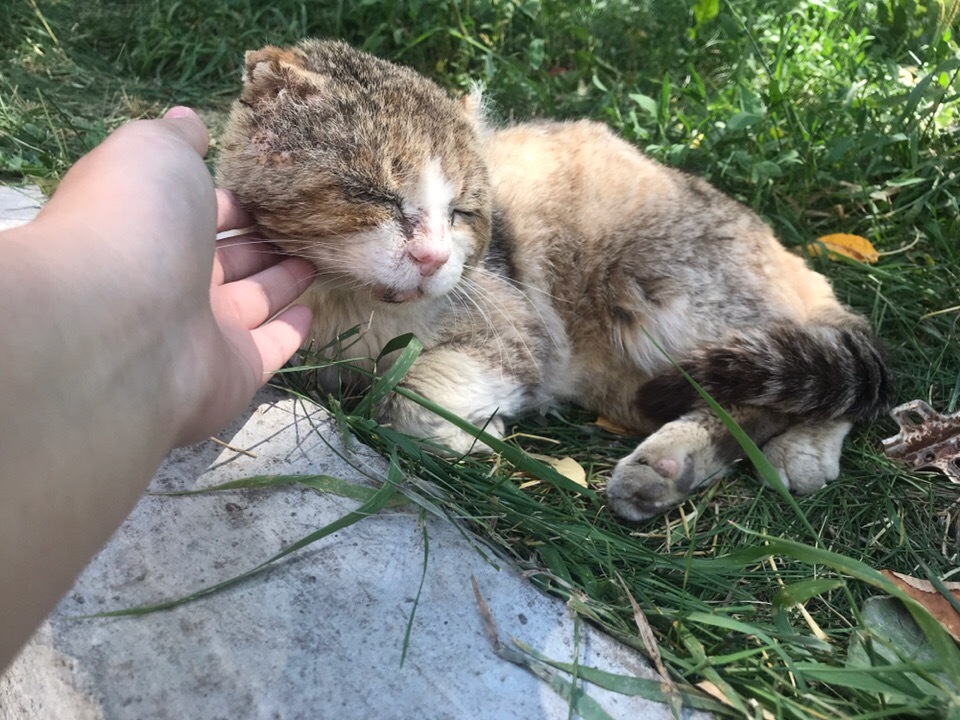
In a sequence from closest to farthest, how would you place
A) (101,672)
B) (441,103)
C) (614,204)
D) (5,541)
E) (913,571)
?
(5,541), (101,672), (913,571), (441,103), (614,204)

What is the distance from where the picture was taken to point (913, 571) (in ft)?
7.38

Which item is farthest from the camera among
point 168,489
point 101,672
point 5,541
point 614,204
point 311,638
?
point 614,204

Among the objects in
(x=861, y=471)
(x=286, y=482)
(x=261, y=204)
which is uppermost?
(x=261, y=204)

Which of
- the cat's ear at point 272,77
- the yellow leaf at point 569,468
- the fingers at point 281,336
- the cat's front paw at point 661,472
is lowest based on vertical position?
the yellow leaf at point 569,468

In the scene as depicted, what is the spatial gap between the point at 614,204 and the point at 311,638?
2.16m

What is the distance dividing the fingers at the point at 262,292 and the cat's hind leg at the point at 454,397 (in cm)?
54

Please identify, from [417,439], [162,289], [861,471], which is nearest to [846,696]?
[861,471]

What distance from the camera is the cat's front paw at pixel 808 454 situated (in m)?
2.61

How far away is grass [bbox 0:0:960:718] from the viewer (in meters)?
1.84

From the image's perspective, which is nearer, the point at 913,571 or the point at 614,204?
the point at 913,571

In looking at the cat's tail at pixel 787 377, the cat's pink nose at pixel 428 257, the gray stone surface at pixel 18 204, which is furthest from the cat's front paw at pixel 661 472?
the gray stone surface at pixel 18 204

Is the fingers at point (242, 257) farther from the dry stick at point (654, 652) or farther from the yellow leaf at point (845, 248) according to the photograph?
the yellow leaf at point (845, 248)

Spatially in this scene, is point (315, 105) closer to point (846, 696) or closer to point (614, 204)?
point (614, 204)

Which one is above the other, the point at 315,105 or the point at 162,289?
the point at 315,105
